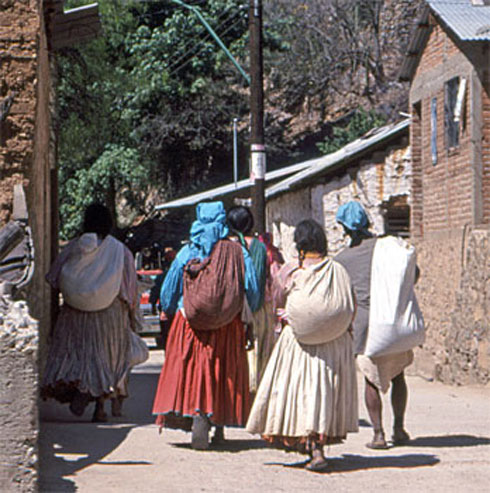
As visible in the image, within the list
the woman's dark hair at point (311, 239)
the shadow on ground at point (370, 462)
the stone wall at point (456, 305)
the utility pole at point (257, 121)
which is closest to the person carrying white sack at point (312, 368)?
the woman's dark hair at point (311, 239)

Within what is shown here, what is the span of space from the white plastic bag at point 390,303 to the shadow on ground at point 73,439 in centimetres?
203

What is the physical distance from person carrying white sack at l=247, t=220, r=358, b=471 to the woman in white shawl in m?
1.95

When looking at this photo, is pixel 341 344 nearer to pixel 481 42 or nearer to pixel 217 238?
pixel 217 238

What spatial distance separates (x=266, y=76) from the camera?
3981 centimetres

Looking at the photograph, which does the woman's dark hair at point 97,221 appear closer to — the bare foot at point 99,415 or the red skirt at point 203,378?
the red skirt at point 203,378

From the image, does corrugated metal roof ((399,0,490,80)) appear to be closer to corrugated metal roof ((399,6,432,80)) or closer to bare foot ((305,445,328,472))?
corrugated metal roof ((399,6,432,80))

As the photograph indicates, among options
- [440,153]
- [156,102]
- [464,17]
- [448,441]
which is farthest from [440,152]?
[156,102]

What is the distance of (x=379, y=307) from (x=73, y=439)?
243cm

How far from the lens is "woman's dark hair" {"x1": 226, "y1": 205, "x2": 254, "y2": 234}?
26.9 feet

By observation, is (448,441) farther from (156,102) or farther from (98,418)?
(156,102)

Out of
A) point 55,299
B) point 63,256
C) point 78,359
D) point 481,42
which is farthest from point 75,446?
point 481,42

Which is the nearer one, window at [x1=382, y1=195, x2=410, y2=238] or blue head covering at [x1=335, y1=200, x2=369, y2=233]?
blue head covering at [x1=335, y1=200, x2=369, y2=233]

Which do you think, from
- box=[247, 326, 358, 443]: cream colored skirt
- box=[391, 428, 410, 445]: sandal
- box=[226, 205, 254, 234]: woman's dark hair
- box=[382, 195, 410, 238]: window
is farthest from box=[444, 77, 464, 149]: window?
box=[247, 326, 358, 443]: cream colored skirt

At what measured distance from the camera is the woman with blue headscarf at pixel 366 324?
7938 mm
